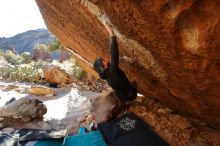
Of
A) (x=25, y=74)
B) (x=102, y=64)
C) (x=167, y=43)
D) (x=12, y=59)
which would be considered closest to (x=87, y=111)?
(x=102, y=64)

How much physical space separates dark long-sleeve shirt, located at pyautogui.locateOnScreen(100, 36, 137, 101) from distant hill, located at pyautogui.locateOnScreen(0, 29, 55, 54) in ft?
121

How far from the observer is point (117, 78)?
4969mm

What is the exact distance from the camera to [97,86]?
1348 centimetres

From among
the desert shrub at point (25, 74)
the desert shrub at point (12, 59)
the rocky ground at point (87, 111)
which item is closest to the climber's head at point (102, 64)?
the rocky ground at point (87, 111)

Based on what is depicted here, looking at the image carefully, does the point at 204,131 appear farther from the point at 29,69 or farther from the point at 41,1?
the point at 29,69

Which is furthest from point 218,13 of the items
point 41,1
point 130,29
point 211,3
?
point 41,1

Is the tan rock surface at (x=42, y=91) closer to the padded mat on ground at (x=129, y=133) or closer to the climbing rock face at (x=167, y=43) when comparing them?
the climbing rock face at (x=167, y=43)

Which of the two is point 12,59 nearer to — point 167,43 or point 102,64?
point 102,64

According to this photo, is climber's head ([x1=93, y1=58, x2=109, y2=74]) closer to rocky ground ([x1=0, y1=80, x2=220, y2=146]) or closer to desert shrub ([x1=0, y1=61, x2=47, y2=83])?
rocky ground ([x1=0, y1=80, x2=220, y2=146])

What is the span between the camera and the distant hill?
4125 centimetres

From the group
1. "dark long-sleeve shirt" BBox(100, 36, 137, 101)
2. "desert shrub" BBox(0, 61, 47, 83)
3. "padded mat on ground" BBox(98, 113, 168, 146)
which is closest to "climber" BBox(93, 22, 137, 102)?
"dark long-sleeve shirt" BBox(100, 36, 137, 101)

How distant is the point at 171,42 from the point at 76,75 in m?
12.4

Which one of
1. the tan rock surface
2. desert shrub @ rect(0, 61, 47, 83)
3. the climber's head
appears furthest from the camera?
desert shrub @ rect(0, 61, 47, 83)

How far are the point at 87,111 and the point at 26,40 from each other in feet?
120
